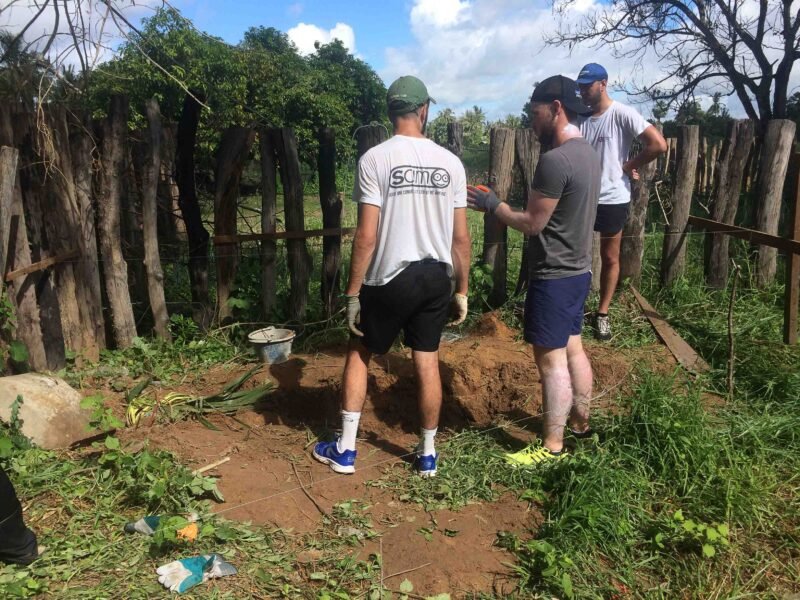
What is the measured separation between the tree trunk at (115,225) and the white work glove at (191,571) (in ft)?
8.25

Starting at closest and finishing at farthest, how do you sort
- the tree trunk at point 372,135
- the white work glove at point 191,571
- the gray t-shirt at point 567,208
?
the white work glove at point 191,571 < the gray t-shirt at point 567,208 < the tree trunk at point 372,135

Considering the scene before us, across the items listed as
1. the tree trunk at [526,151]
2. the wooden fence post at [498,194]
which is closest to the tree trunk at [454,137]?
the wooden fence post at [498,194]

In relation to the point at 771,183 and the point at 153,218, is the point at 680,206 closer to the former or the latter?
the point at 771,183

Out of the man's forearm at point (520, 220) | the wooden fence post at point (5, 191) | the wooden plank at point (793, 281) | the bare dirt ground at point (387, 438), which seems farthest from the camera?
the wooden plank at point (793, 281)

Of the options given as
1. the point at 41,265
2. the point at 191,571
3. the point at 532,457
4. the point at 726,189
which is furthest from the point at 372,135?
the point at 191,571

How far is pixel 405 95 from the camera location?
118 inches

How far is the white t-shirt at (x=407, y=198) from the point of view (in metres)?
2.96

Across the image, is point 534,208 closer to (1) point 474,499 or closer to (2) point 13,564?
(1) point 474,499

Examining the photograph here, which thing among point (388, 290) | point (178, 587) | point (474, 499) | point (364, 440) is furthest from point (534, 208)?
point (178, 587)

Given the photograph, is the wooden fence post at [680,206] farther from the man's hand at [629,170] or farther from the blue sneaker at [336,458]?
the blue sneaker at [336,458]

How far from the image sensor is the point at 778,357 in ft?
14.1

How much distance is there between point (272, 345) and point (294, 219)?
1.13 meters

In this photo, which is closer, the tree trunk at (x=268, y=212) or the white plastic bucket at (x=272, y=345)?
the white plastic bucket at (x=272, y=345)

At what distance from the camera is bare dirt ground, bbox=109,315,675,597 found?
280 centimetres
